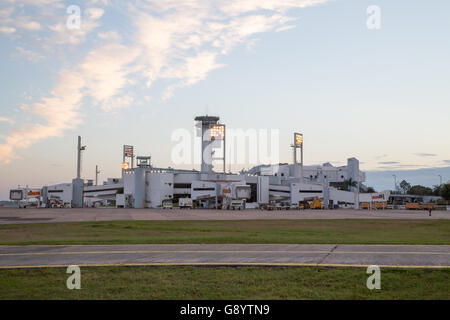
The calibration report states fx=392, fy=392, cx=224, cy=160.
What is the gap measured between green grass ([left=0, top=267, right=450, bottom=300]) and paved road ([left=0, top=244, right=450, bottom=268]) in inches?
34.0

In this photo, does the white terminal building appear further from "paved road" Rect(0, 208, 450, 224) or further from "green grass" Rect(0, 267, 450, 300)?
"green grass" Rect(0, 267, 450, 300)

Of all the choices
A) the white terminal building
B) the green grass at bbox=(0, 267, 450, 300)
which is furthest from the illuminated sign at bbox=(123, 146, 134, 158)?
the green grass at bbox=(0, 267, 450, 300)

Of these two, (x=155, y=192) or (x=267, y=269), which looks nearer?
(x=267, y=269)

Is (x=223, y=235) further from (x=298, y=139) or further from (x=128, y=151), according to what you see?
(x=128, y=151)

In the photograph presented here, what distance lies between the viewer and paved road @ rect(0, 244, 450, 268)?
44.0 ft

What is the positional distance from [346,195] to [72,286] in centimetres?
13013

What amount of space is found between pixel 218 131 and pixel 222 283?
14750 cm

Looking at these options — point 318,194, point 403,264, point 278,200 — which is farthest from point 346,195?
point 403,264

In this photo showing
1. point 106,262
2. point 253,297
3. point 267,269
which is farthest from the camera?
point 106,262

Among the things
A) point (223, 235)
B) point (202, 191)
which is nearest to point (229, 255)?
point (223, 235)

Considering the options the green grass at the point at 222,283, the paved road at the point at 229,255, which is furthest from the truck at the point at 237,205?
the green grass at the point at 222,283

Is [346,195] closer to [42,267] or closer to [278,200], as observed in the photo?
[278,200]

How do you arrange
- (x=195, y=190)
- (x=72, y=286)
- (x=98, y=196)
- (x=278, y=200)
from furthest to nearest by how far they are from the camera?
(x=98, y=196) → (x=278, y=200) → (x=195, y=190) → (x=72, y=286)

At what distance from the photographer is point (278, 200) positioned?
479ft
